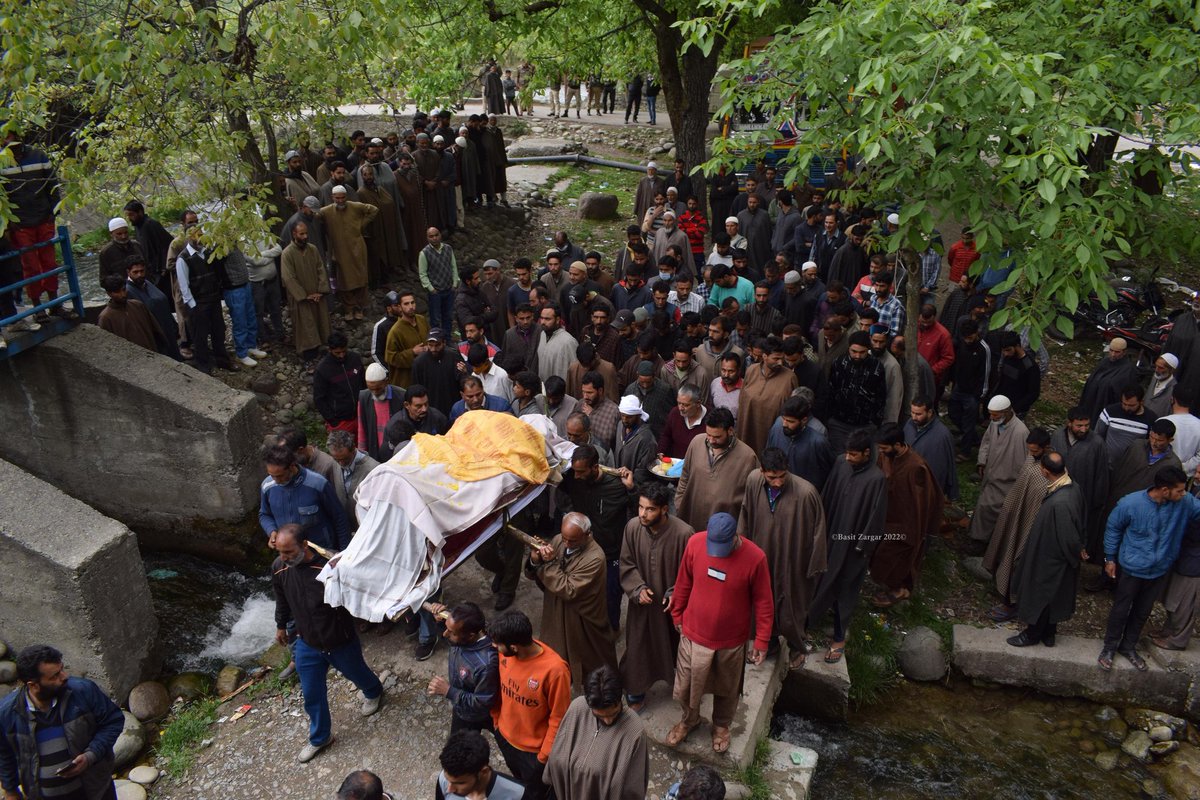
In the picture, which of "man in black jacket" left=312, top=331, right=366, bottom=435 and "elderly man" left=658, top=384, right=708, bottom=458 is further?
"man in black jacket" left=312, top=331, right=366, bottom=435

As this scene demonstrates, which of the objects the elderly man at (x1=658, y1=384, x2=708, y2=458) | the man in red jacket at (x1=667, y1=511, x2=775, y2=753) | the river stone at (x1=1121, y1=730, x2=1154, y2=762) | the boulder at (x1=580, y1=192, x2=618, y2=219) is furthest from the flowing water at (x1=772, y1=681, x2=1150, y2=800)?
the boulder at (x1=580, y1=192, x2=618, y2=219)

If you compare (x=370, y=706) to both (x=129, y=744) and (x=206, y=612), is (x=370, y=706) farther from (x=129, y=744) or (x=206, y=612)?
(x=206, y=612)

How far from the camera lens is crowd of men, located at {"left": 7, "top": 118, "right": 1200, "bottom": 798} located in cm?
516

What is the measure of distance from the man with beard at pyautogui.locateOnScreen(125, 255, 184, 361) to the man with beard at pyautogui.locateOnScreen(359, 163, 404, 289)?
116 inches

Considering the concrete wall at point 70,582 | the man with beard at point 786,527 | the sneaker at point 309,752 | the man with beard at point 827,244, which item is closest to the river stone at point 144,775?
the concrete wall at point 70,582

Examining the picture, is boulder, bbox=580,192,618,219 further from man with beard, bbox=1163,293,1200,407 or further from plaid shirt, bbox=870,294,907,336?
man with beard, bbox=1163,293,1200,407

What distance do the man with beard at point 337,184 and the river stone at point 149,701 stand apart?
6184mm

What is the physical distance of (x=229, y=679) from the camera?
666 cm

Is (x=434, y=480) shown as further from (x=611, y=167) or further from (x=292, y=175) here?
(x=611, y=167)

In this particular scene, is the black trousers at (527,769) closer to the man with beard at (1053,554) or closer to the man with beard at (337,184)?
the man with beard at (1053,554)

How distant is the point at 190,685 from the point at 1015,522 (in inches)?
239

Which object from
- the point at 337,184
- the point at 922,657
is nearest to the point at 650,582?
the point at 922,657

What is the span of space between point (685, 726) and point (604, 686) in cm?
178

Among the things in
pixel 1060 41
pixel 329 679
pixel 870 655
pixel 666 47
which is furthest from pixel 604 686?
pixel 666 47
